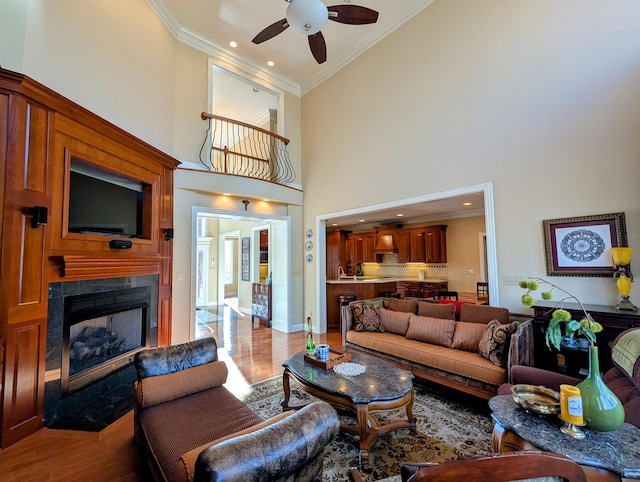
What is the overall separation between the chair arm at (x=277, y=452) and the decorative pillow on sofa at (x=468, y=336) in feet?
8.16

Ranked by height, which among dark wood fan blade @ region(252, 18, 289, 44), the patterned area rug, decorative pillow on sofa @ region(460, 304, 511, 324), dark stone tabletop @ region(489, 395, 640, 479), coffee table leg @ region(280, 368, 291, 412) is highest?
dark wood fan blade @ region(252, 18, 289, 44)

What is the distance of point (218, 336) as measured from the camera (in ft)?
18.5

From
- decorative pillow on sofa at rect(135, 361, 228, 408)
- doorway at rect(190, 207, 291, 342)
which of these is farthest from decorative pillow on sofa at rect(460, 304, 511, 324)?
doorway at rect(190, 207, 291, 342)

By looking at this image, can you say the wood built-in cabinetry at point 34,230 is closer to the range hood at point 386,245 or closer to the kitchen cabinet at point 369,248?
the range hood at point 386,245

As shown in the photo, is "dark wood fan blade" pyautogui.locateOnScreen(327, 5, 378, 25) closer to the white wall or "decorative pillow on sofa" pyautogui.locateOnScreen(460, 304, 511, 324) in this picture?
the white wall

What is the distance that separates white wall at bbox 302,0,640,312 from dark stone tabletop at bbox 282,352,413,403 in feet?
6.42

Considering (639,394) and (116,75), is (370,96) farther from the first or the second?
(639,394)

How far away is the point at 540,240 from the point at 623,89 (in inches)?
64.0

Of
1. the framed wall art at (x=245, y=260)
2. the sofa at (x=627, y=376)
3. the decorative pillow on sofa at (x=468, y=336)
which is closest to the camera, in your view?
the sofa at (x=627, y=376)

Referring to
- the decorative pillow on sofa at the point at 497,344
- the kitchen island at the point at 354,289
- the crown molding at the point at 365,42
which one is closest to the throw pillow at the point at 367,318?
the decorative pillow on sofa at the point at 497,344

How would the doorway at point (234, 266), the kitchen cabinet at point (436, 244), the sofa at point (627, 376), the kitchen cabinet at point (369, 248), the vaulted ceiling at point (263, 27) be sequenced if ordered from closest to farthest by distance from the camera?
the sofa at point (627, 376) → the vaulted ceiling at point (263, 27) → the doorway at point (234, 266) → the kitchen cabinet at point (436, 244) → the kitchen cabinet at point (369, 248)

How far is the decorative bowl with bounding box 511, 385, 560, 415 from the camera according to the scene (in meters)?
1.58

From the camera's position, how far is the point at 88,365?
2961mm

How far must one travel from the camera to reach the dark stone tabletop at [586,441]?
122 cm
